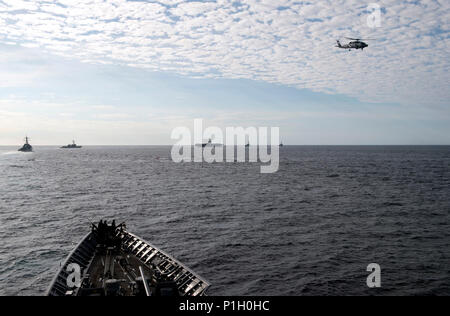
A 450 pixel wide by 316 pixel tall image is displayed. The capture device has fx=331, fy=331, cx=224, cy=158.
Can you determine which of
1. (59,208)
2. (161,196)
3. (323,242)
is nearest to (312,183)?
(161,196)

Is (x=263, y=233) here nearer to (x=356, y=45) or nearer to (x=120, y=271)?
(x=120, y=271)

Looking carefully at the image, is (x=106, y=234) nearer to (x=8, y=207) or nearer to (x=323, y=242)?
(x=323, y=242)

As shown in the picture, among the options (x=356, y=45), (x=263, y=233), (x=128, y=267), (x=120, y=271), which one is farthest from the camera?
(x=356, y=45)

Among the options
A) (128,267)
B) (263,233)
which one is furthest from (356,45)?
(128,267)

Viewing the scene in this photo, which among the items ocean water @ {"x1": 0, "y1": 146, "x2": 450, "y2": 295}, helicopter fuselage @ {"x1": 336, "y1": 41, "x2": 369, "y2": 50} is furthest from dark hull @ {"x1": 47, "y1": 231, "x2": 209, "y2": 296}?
helicopter fuselage @ {"x1": 336, "y1": 41, "x2": 369, "y2": 50}

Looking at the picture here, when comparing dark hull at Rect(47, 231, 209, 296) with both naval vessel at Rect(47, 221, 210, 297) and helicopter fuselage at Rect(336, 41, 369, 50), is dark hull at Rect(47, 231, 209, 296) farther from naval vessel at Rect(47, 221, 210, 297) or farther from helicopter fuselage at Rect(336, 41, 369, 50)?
helicopter fuselage at Rect(336, 41, 369, 50)

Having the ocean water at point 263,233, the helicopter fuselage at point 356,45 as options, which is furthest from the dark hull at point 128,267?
the helicopter fuselage at point 356,45
